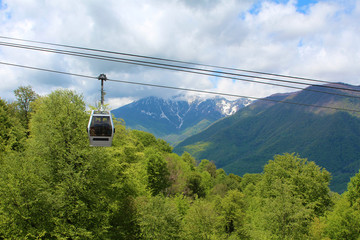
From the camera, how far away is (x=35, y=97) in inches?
2462

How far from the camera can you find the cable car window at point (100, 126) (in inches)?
712

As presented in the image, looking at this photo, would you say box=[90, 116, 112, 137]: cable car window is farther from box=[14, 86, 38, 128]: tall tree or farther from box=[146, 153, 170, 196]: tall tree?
box=[14, 86, 38, 128]: tall tree

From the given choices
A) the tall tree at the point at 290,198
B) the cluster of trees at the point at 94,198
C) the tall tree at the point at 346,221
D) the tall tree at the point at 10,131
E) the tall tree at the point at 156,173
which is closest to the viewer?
the cluster of trees at the point at 94,198

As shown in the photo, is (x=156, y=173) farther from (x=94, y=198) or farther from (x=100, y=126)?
(x=100, y=126)

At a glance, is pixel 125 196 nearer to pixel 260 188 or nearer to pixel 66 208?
pixel 66 208

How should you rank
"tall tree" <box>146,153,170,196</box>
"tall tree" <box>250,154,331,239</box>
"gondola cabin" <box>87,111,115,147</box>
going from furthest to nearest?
1. "tall tree" <box>146,153,170,196</box>
2. "tall tree" <box>250,154,331,239</box>
3. "gondola cabin" <box>87,111,115,147</box>

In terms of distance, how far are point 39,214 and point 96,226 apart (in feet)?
18.8

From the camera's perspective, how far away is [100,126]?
18.1 meters

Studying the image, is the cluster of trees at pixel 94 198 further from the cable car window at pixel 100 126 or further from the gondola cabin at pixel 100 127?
the cable car window at pixel 100 126

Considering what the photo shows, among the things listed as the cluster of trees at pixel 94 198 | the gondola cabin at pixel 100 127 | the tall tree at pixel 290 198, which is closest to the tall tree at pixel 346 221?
the cluster of trees at pixel 94 198

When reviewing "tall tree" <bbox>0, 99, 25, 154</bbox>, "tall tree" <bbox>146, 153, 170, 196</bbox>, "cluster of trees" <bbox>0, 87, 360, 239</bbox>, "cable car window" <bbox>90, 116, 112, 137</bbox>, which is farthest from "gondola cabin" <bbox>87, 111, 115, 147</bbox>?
"tall tree" <bbox>146, 153, 170, 196</bbox>

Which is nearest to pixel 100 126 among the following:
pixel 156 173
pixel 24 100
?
pixel 156 173

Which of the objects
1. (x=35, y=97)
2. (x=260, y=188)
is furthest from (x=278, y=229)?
(x=35, y=97)

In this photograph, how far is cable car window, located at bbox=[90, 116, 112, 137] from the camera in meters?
18.1
